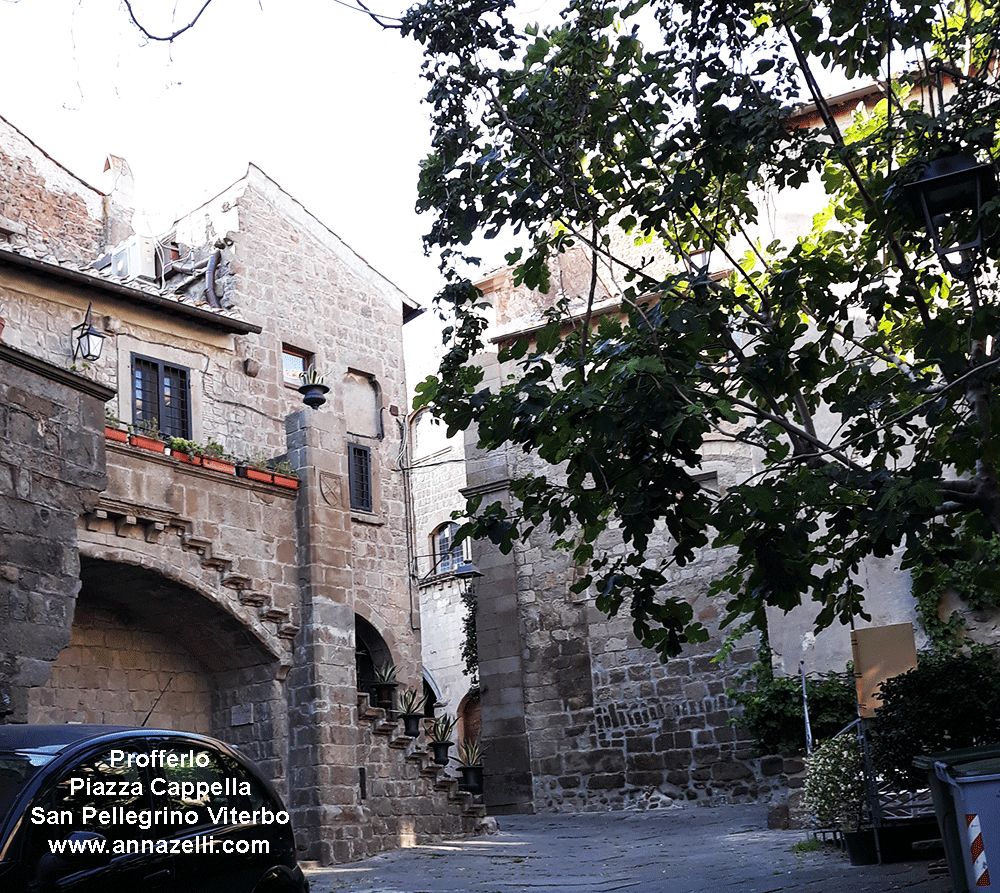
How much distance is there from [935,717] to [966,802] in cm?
383

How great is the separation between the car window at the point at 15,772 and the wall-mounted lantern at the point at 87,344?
46.4 ft

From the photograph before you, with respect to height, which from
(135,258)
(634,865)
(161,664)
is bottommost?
(634,865)

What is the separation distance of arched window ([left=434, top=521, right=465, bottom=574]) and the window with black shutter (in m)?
11.4

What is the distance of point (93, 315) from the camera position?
1884 centimetres

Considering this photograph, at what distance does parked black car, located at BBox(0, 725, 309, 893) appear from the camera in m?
4.47

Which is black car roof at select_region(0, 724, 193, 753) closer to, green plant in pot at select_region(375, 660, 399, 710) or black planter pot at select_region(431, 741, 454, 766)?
green plant in pot at select_region(375, 660, 399, 710)

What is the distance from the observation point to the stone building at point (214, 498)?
10.9 metres

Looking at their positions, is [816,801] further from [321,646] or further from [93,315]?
[93,315]

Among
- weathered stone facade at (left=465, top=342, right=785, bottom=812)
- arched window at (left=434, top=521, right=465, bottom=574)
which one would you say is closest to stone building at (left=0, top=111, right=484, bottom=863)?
weathered stone facade at (left=465, top=342, right=785, bottom=812)

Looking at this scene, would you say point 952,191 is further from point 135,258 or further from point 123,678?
point 135,258

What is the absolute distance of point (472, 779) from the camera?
1722 cm

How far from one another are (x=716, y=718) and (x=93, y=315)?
11.8 m

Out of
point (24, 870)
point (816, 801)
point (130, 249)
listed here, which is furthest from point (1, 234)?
point (24, 870)

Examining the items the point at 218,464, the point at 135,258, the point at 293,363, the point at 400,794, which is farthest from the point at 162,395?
the point at 400,794
